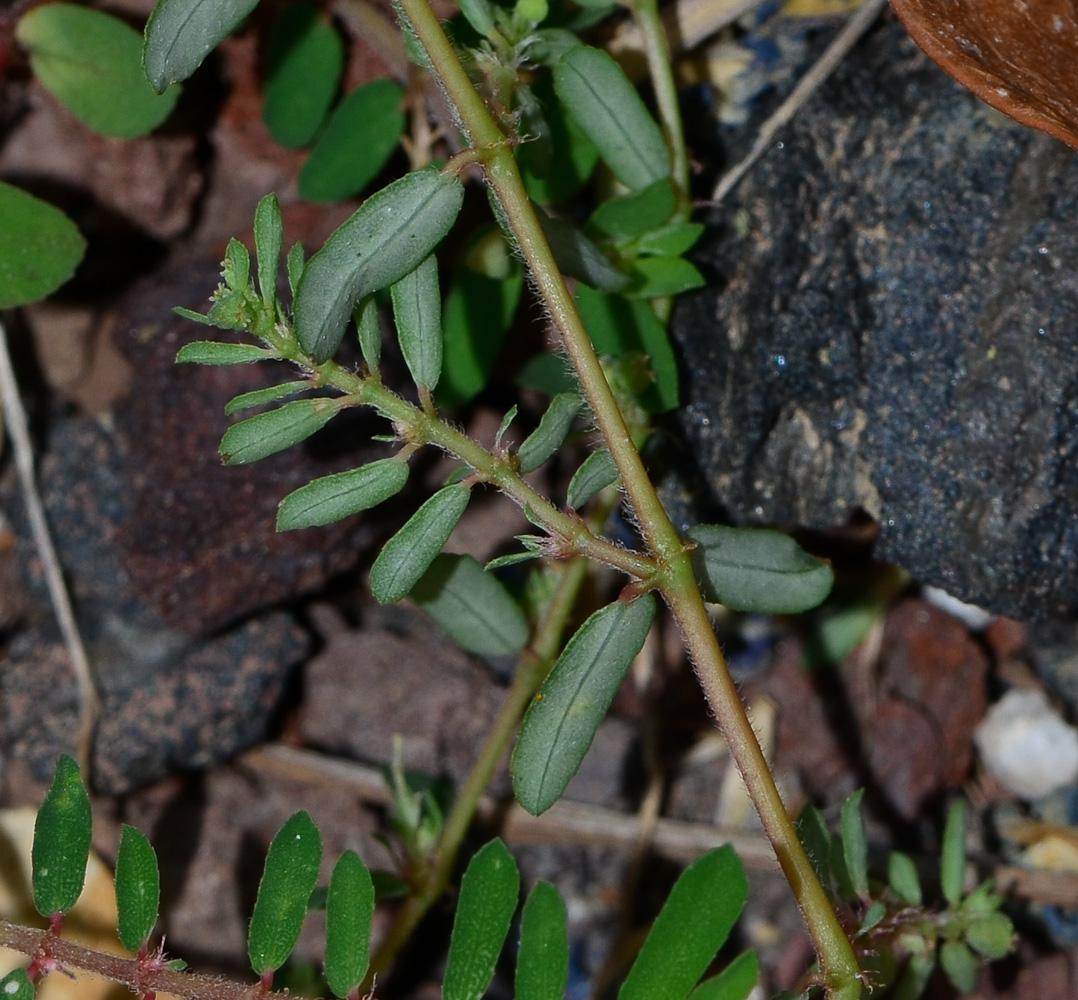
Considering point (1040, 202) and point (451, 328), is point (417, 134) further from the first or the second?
point (1040, 202)

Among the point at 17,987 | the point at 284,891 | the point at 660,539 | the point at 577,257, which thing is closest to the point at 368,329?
the point at 577,257

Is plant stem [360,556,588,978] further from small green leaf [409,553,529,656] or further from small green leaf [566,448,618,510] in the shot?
small green leaf [566,448,618,510]

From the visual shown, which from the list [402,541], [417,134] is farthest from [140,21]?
[402,541]

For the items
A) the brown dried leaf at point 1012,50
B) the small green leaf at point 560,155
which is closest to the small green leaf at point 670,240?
the small green leaf at point 560,155

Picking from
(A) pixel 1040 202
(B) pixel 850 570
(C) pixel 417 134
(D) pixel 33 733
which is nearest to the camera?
(A) pixel 1040 202

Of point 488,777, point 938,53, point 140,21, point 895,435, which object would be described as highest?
point 140,21

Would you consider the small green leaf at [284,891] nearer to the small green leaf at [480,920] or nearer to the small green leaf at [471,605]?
the small green leaf at [480,920]
